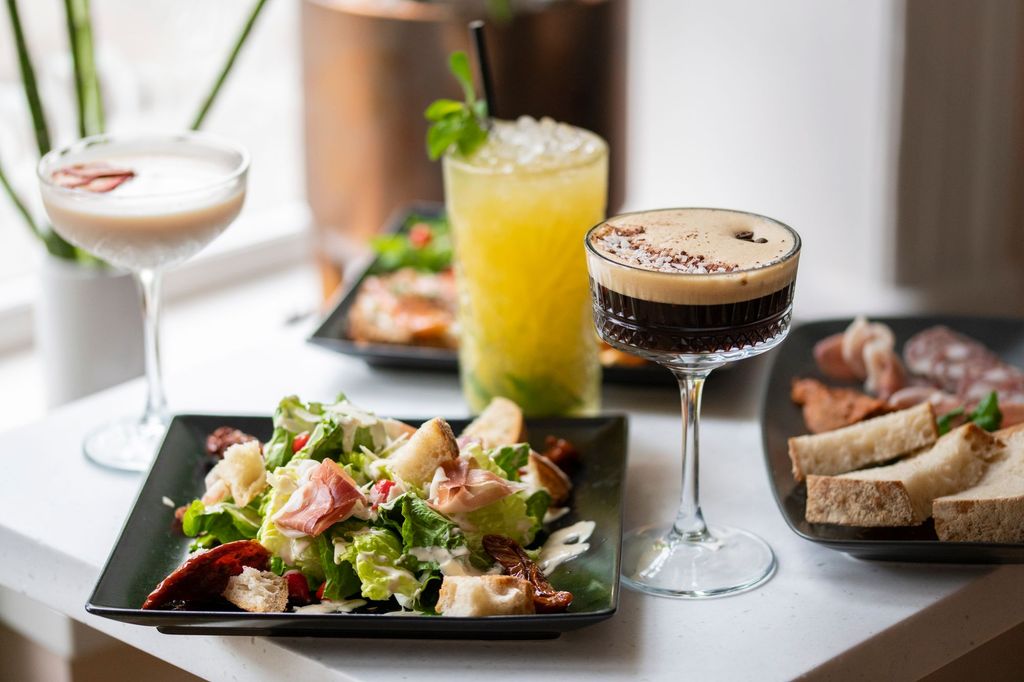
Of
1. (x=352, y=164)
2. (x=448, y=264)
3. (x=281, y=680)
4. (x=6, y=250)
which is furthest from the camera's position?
(x=6, y=250)

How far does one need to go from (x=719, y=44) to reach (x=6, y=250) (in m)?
1.94

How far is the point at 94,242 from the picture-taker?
1.53 m

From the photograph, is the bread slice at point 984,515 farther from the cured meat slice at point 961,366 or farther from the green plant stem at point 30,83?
the green plant stem at point 30,83

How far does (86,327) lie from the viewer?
2104 millimetres

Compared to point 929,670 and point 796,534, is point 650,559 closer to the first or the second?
point 796,534

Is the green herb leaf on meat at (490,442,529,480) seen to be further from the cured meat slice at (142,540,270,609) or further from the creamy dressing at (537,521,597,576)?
the cured meat slice at (142,540,270,609)

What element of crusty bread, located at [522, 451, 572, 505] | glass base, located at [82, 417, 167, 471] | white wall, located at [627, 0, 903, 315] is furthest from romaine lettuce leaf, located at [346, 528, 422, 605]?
white wall, located at [627, 0, 903, 315]

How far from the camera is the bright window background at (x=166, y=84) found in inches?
122

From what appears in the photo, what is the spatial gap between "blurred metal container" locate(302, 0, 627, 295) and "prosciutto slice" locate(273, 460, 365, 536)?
50.0 inches

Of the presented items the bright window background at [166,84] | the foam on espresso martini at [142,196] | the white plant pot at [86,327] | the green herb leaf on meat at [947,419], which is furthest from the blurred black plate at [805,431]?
the bright window background at [166,84]

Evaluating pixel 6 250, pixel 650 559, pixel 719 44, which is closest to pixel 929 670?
pixel 650 559

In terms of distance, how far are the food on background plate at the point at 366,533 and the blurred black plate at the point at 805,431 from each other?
0.81 feet

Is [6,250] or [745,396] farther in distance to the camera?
[6,250]

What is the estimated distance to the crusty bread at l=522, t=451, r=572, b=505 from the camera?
1380mm
